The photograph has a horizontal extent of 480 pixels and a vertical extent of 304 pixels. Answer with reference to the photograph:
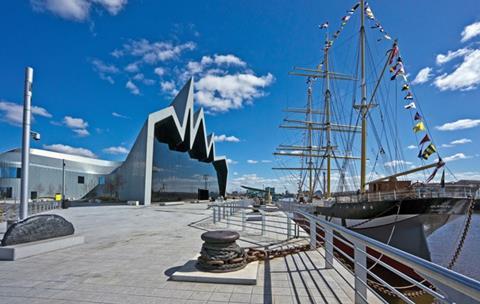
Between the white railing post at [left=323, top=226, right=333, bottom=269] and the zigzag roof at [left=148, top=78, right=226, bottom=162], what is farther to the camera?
the zigzag roof at [left=148, top=78, right=226, bottom=162]

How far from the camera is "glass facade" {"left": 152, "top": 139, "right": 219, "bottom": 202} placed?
31641 millimetres

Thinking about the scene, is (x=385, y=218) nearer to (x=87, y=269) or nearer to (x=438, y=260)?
(x=438, y=260)

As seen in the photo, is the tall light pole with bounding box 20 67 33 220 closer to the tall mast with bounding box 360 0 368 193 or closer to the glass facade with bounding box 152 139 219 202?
the tall mast with bounding box 360 0 368 193

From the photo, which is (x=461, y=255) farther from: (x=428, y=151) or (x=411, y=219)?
(x=428, y=151)

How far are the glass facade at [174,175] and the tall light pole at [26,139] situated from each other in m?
23.4

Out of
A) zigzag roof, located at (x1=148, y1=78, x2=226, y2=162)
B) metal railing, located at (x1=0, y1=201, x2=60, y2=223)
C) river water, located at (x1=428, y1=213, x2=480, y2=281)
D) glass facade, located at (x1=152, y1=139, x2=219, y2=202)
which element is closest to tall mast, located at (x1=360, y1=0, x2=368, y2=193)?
river water, located at (x1=428, y1=213, x2=480, y2=281)

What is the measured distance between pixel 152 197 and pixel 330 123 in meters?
23.9

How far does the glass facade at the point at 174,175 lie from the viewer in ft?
104

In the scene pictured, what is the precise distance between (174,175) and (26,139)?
98.9 ft

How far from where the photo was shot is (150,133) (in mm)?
28641

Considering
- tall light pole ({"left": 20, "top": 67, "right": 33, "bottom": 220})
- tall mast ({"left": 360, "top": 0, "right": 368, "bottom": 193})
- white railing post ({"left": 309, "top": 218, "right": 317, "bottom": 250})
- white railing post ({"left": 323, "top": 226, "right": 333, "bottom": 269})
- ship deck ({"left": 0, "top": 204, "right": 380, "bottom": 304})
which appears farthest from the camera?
tall mast ({"left": 360, "top": 0, "right": 368, "bottom": 193})

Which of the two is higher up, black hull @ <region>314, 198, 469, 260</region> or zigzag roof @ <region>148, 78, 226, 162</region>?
zigzag roof @ <region>148, 78, 226, 162</region>

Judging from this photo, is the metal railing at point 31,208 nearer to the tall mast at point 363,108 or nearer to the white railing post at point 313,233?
the white railing post at point 313,233

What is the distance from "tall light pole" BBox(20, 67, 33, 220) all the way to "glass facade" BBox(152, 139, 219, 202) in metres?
23.4
